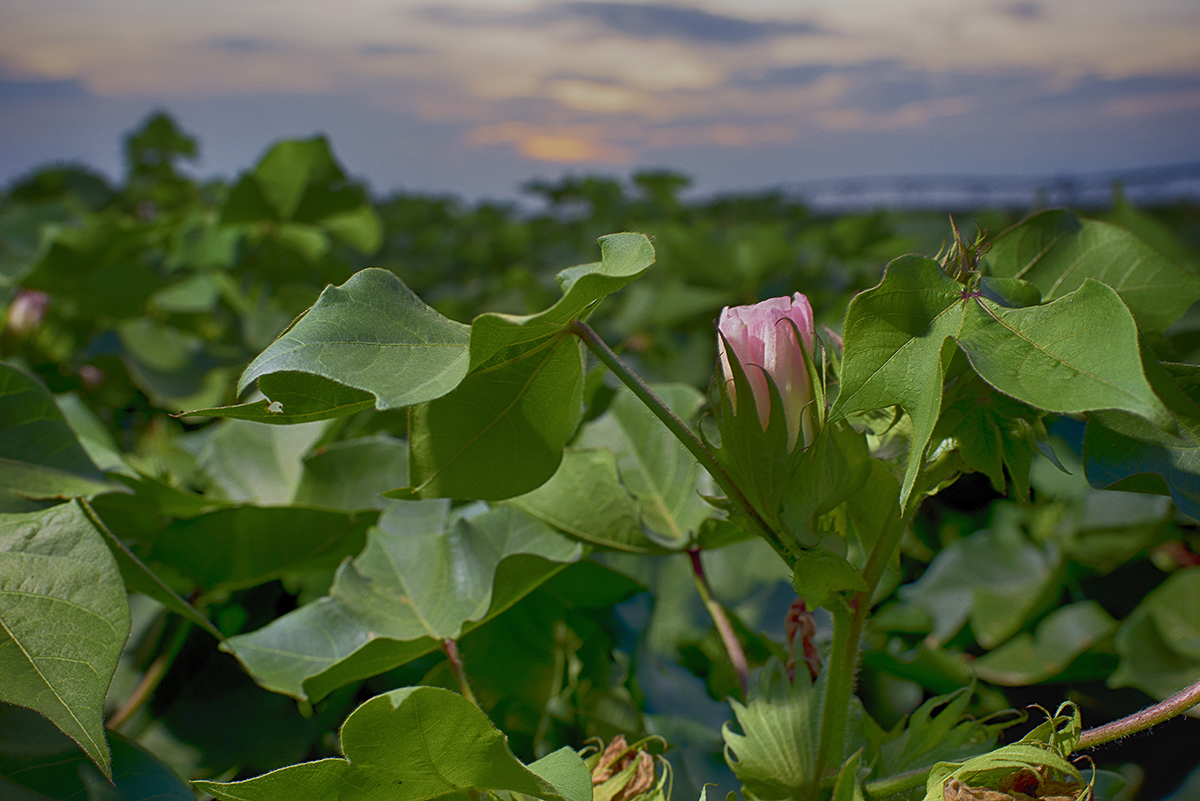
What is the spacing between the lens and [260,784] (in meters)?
0.32

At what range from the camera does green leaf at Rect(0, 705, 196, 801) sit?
0.41m

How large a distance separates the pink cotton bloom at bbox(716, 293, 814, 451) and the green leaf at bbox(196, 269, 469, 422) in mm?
119

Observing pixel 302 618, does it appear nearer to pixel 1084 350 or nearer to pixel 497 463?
pixel 497 463

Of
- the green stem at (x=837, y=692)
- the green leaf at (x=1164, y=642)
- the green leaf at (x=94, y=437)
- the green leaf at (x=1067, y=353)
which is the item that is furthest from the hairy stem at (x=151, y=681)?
the green leaf at (x=1164, y=642)

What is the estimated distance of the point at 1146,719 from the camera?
34 centimetres

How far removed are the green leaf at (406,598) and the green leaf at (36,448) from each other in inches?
5.8

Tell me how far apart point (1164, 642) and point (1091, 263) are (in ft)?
1.47

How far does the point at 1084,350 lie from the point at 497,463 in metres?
0.25

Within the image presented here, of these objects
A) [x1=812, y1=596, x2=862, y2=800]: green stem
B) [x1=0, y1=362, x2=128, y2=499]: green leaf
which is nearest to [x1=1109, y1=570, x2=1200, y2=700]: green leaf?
[x1=812, y1=596, x2=862, y2=800]: green stem

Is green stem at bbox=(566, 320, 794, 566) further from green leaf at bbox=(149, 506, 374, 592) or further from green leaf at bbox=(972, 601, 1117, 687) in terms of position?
green leaf at bbox=(972, 601, 1117, 687)

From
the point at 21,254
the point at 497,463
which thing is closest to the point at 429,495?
the point at 497,463

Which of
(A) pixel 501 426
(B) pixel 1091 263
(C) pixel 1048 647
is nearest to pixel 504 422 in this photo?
(A) pixel 501 426

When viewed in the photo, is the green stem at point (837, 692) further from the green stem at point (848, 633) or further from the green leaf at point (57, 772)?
the green leaf at point (57, 772)

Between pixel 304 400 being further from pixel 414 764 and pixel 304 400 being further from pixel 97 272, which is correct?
pixel 97 272
